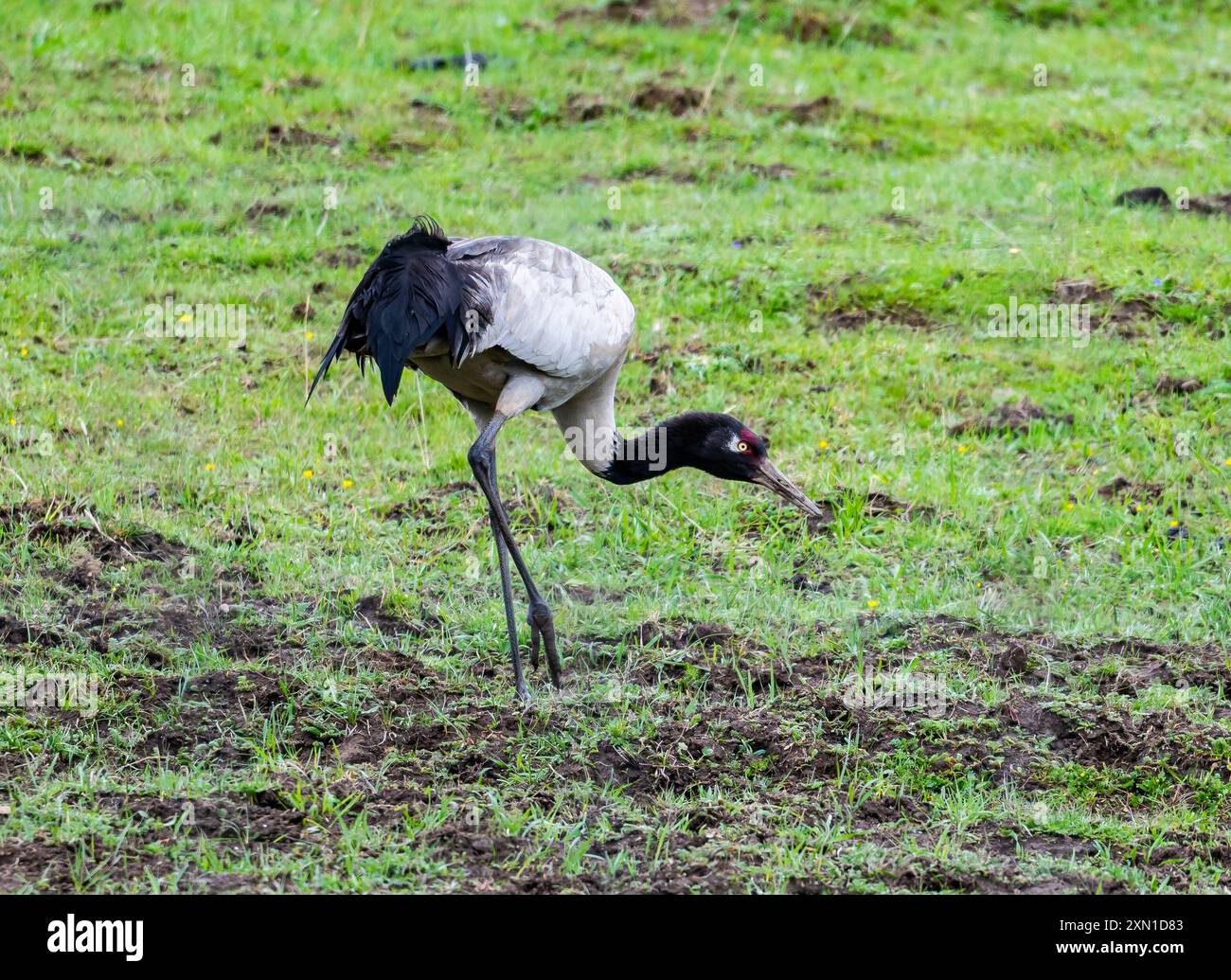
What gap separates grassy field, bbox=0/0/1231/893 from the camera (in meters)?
4.91

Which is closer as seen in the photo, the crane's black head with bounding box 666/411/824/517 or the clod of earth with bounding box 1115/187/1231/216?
the crane's black head with bounding box 666/411/824/517

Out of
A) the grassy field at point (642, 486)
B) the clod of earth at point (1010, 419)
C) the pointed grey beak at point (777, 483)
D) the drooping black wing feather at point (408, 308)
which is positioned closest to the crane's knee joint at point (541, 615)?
the grassy field at point (642, 486)

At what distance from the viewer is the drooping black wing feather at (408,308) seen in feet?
18.6

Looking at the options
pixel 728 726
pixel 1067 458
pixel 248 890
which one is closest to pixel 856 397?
pixel 1067 458

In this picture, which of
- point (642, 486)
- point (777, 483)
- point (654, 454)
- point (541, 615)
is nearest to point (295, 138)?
point (642, 486)

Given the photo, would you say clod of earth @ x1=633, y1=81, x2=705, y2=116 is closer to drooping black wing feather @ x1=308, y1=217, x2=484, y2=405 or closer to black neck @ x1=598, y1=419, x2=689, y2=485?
black neck @ x1=598, y1=419, x2=689, y2=485

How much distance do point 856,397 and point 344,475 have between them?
2795 mm

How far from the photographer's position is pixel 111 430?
796 centimetres

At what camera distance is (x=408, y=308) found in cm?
572

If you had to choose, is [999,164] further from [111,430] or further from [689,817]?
[689,817]

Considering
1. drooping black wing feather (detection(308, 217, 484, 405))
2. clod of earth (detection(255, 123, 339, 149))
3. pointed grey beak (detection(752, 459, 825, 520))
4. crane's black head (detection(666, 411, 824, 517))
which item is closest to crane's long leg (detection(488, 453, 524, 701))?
drooping black wing feather (detection(308, 217, 484, 405))

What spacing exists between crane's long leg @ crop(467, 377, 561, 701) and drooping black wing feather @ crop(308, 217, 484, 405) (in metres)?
0.34

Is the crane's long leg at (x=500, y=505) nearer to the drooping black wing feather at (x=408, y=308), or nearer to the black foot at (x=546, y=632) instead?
the black foot at (x=546, y=632)

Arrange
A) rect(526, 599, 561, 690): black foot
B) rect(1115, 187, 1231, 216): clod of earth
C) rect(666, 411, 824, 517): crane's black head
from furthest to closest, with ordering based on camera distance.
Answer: rect(1115, 187, 1231, 216): clod of earth → rect(666, 411, 824, 517): crane's black head → rect(526, 599, 561, 690): black foot
